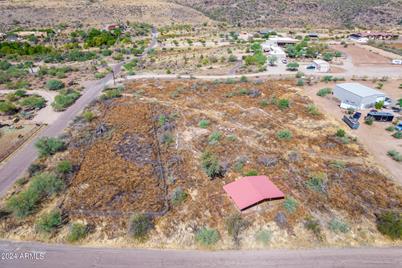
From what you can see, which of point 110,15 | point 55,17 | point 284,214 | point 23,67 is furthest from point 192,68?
point 55,17

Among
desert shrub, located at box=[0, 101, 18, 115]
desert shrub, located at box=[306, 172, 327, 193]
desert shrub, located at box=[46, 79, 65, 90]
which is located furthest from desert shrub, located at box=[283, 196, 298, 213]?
desert shrub, located at box=[46, 79, 65, 90]

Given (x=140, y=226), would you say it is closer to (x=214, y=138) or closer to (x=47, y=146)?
(x=214, y=138)

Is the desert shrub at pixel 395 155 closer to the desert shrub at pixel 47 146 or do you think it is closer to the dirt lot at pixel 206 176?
the dirt lot at pixel 206 176

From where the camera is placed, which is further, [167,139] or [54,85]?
[54,85]

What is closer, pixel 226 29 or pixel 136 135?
pixel 136 135

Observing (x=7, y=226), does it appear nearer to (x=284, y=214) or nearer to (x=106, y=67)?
(x=284, y=214)

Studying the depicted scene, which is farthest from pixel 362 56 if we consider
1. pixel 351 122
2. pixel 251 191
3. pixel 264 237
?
pixel 264 237
